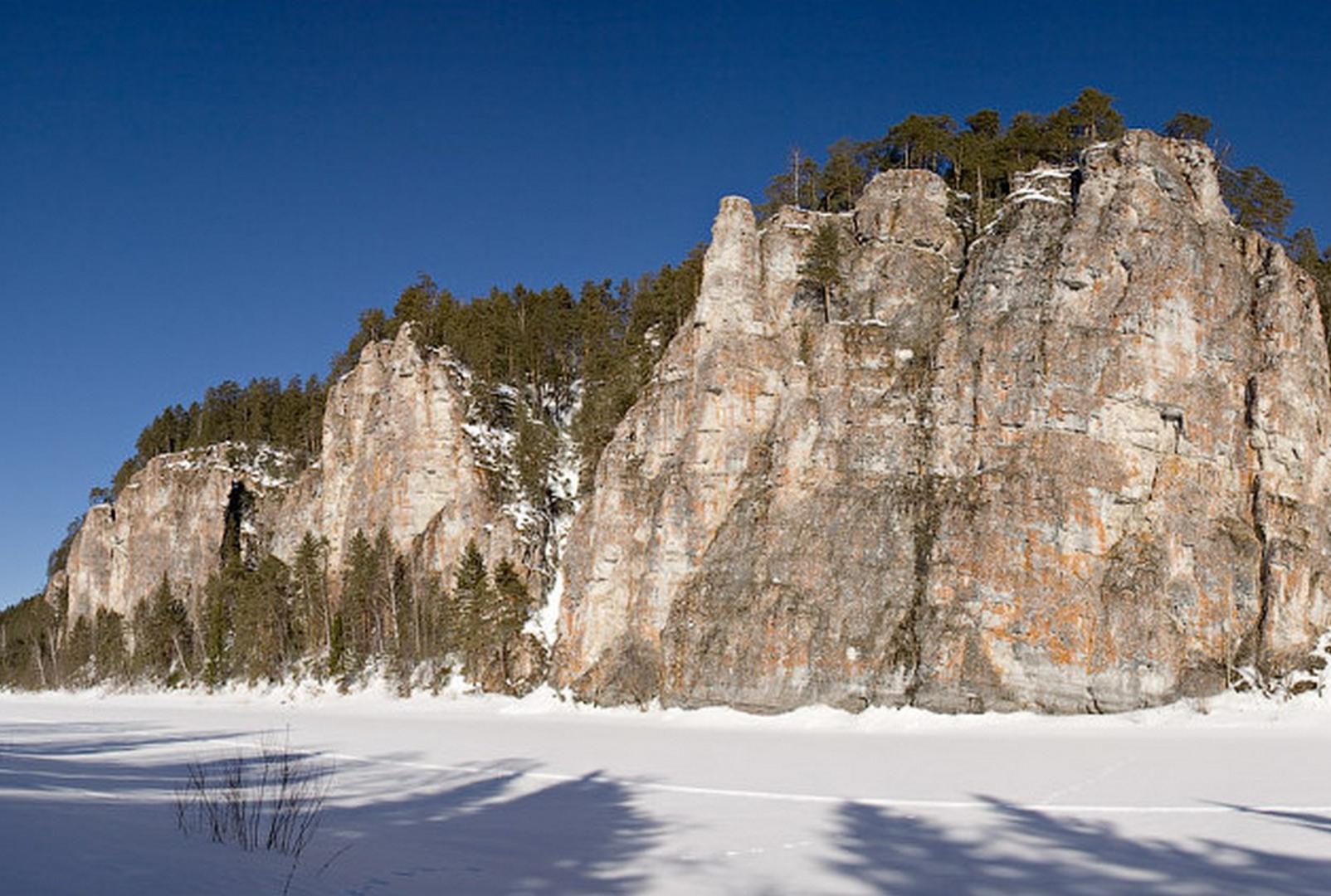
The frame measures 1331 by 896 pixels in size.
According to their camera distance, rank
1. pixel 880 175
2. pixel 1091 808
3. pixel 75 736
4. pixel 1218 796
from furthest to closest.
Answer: pixel 880 175 → pixel 75 736 → pixel 1218 796 → pixel 1091 808

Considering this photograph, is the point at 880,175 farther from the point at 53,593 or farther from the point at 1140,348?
the point at 53,593

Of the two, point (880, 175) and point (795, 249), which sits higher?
point (880, 175)

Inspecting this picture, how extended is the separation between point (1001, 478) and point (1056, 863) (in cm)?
2925

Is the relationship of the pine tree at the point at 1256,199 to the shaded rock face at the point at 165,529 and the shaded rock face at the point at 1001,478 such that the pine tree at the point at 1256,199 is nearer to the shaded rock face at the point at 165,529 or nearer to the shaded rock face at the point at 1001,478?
the shaded rock face at the point at 1001,478

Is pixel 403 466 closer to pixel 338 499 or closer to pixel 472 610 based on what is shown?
pixel 338 499

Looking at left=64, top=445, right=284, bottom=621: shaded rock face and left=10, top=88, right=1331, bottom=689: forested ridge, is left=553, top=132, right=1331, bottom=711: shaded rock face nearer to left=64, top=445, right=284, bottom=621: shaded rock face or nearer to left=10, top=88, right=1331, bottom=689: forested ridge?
left=10, top=88, right=1331, bottom=689: forested ridge

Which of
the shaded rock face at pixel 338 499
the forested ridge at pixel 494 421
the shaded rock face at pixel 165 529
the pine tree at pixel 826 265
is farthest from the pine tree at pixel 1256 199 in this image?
the shaded rock face at pixel 165 529

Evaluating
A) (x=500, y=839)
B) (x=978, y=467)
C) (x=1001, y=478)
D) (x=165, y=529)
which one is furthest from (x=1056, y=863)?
(x=165, y=529)

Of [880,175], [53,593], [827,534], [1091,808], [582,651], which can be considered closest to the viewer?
[1091,808]

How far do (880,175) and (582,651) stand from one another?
30.2 m

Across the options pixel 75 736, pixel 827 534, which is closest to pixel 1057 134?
pixel 827 534

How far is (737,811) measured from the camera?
16.0 metres

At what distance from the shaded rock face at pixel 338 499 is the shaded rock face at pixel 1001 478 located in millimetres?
18427

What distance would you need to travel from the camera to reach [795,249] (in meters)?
50.9
